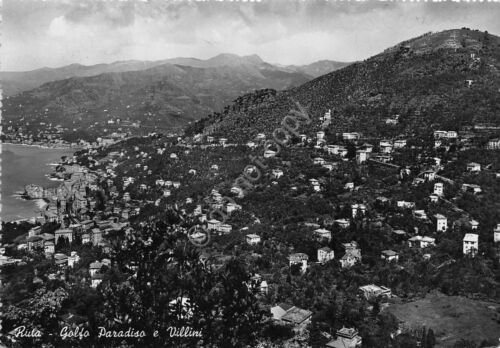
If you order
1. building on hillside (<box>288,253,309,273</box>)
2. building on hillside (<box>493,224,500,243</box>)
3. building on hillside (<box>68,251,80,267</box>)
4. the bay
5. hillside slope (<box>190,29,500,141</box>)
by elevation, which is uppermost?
hillside slope (<box>190,29,500,141</box>)

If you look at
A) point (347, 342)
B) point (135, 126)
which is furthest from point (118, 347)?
point (135, 126)

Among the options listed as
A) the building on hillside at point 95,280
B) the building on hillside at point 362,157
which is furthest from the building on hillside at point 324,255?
the building on hillside at point 362,157

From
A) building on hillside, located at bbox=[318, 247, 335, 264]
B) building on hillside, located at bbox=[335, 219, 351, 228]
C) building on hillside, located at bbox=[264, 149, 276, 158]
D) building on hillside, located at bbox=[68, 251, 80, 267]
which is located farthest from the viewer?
building on hillside, located at bbox=[264, 149, 276, 158]

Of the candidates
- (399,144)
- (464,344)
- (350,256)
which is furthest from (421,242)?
(399,144)

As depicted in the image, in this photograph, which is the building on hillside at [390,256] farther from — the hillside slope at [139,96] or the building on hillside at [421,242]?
the hillside slope at [139,96]

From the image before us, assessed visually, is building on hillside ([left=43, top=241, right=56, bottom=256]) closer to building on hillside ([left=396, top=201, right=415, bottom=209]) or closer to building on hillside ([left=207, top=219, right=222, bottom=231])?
building on hillside ([left=207, top=219, right=222, bottom=231])

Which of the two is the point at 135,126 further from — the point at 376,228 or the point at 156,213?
the point at 376,228

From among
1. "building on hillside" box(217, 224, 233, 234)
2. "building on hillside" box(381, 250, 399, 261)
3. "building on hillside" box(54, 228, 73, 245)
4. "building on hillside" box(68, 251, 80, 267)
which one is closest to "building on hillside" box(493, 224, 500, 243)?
"building on hillside" box(381, 250, 399, 261)
